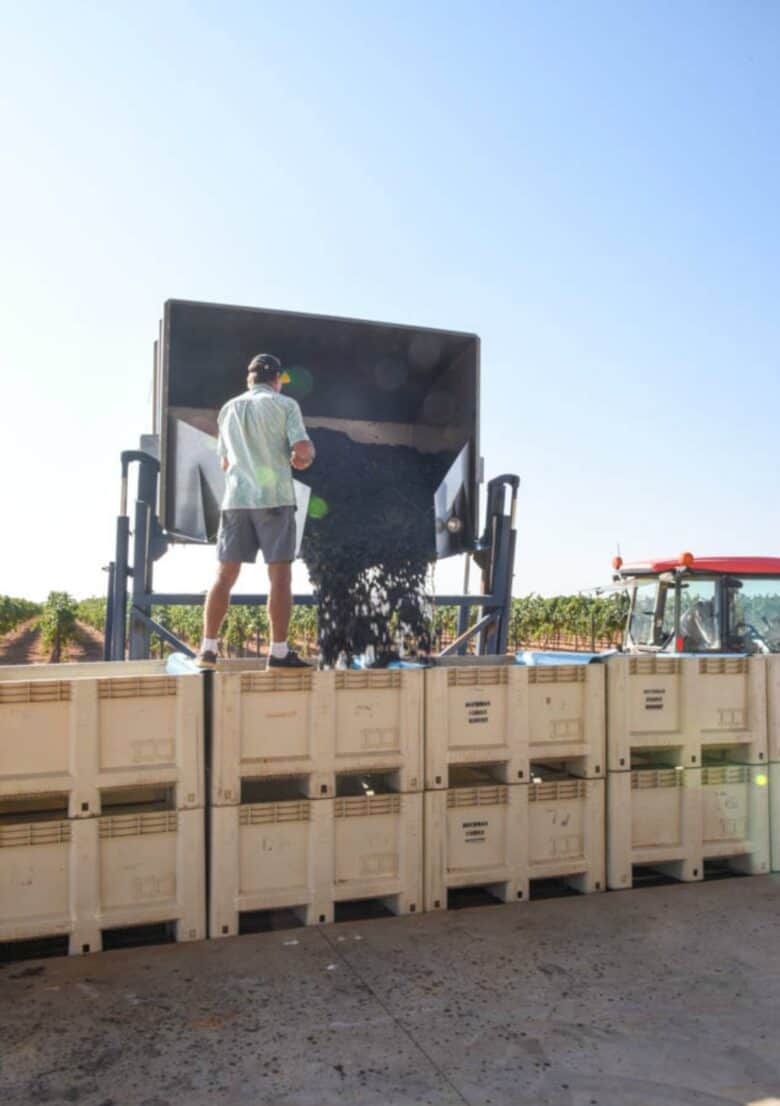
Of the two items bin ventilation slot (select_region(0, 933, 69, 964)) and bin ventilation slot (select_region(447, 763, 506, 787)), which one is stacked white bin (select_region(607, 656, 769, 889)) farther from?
bin ventilation slot (select_region(0, 933, 69, 964))

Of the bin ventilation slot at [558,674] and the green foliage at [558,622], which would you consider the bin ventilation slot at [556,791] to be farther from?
the green foliage at [558,622]

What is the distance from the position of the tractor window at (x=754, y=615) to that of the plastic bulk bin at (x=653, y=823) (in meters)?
4.29

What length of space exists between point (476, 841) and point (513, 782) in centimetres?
34

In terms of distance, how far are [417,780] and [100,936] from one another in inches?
61.2

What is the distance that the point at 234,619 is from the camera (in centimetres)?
3691

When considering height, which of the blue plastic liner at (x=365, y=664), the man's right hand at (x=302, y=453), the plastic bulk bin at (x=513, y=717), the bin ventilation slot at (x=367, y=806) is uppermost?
the man's right hand at (x=302, y=453)

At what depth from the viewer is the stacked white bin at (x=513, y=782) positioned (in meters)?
4.37

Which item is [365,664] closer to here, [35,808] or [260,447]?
[260,447]

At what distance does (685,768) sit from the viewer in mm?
4812

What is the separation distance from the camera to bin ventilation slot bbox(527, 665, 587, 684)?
459 cm

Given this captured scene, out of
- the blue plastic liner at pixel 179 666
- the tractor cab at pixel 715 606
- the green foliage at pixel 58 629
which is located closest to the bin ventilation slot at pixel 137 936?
the blue plastic liner at pixel 179 666

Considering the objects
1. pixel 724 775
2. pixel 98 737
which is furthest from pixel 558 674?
pixel 98 737

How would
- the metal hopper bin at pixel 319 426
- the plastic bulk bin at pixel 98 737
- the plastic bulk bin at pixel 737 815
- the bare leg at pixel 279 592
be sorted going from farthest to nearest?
the metal hopper bin at pixel 319 426
the plastic bulk bin at pixel 737 815
the bare leg at pixel 279 592
the plastic bulk bin at pixel 98 737

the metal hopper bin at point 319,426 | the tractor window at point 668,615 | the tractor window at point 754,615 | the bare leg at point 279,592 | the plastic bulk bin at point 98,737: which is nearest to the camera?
the plastic bulk bin at point 98,737
